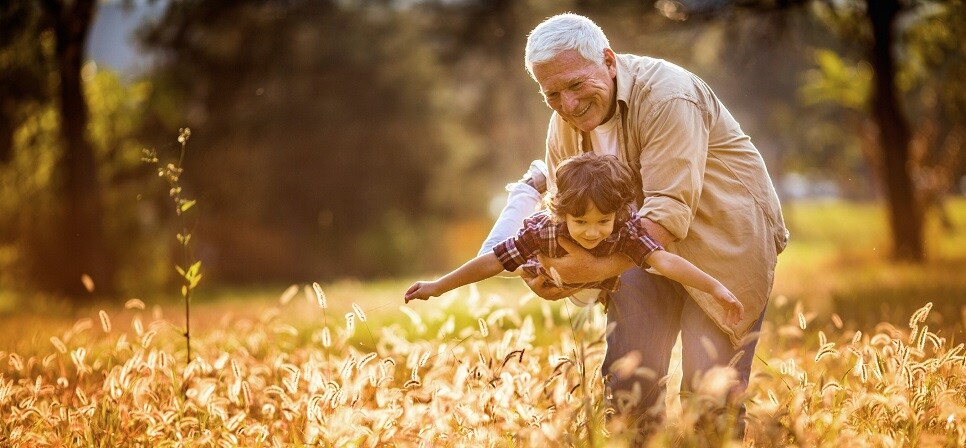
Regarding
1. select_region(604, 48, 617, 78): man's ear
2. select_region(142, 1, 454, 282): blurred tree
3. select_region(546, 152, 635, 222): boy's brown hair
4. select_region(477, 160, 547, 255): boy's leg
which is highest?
select_region(604, 48, 617, 78): man's ear

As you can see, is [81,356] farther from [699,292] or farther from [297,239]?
[297,239]

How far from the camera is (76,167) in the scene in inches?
619

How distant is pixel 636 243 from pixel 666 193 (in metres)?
0.23

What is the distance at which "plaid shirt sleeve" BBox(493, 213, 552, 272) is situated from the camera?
4363 mm

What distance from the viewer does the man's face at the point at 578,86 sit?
4211 mm

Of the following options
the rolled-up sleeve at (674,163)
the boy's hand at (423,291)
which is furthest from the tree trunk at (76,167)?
the rolled-up sleeve at (674,163)

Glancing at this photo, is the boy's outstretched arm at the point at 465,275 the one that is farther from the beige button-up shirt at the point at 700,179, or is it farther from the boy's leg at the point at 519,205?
the beige button-up shirt at the point at 700,179

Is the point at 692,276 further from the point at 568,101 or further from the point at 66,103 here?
the point at 66,103

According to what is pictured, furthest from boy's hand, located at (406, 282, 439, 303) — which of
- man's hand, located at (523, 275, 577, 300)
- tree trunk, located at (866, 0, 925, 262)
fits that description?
tree trunk, located at (866, 0, 925, 262)

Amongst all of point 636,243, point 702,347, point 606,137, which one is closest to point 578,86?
point 606,137

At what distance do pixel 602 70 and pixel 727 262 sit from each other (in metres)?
0.96

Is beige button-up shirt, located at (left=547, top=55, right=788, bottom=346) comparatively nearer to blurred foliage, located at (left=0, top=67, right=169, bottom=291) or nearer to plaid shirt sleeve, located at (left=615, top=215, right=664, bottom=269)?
plaid shirt sleeve, located at (left=615, top=215, right=664, bottom=269)

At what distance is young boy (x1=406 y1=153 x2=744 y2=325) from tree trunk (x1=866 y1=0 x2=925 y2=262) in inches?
459

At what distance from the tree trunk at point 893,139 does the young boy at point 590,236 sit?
38.2 feet
